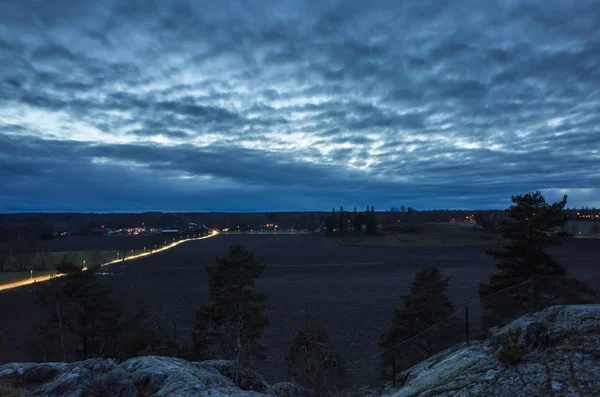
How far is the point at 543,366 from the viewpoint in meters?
5.32

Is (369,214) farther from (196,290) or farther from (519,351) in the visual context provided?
(519,351)

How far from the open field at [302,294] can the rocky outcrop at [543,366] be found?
15655mm

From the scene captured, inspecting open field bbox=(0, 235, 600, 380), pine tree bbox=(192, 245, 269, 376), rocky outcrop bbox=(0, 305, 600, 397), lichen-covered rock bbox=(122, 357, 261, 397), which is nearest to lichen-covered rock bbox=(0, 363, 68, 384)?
rocky outcrop bbox=(0, 305, 600, 397)

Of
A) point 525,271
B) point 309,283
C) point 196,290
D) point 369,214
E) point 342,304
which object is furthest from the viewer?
point 369,214

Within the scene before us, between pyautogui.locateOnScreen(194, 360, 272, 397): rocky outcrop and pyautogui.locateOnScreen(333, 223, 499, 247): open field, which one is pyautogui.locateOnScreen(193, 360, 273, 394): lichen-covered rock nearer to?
pyautogui.locateOnScreen(194, 360, 272, 397): rocky outcrop

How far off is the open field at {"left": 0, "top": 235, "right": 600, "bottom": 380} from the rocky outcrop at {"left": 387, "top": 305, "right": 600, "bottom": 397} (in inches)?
616

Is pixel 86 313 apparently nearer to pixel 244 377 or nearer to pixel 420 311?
pixel 244 377

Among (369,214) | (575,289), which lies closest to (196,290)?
(575,289)

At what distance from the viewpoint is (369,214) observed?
5605 inches

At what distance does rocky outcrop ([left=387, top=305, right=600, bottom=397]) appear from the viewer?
4969mm

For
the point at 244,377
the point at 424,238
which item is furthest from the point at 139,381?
the point at 424,238

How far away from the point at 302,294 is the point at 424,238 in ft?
311

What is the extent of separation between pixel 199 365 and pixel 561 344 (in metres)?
8.25

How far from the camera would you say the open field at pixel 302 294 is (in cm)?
2640
